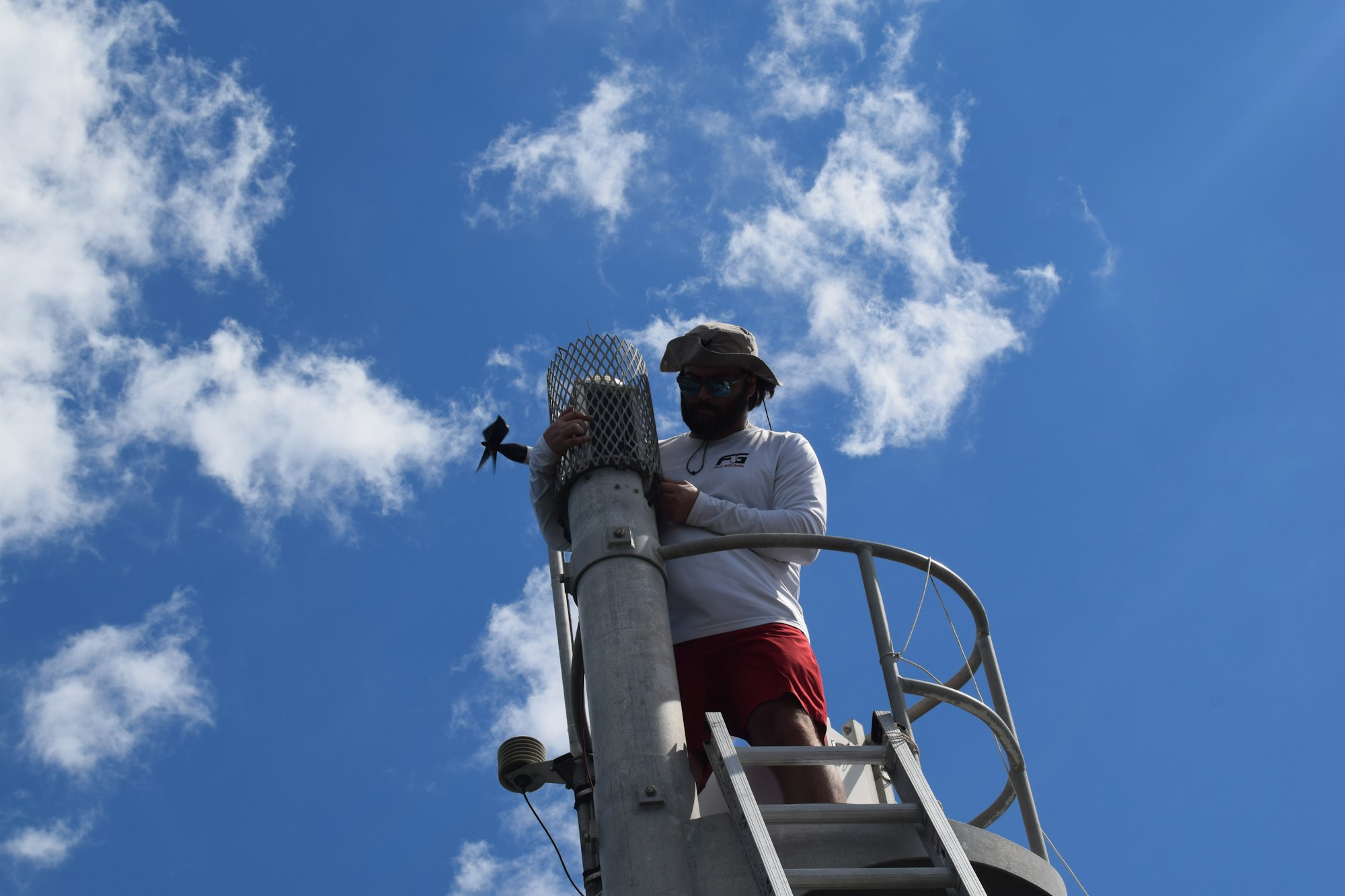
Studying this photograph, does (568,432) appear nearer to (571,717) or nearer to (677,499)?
(677,499)

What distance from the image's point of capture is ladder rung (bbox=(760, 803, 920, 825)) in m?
4.64

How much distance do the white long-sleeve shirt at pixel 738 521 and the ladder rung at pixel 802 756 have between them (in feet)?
3.11

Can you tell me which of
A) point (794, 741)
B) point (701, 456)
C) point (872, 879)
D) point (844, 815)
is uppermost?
point (701, 456)

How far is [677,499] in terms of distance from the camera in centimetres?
617

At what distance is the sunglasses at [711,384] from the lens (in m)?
6.92

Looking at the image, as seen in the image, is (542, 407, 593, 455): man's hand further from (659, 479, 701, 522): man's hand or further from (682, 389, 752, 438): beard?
(682, 389, 752, 438): beard

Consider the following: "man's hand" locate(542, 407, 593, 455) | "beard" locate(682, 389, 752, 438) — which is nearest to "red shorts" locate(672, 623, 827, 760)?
"man's hand" locate(542, 407, 593, 455)

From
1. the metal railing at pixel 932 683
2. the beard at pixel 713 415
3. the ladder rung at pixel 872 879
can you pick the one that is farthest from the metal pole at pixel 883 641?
the beard at pixel 713 415

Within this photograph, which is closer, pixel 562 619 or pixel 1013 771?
pixel 1013 771

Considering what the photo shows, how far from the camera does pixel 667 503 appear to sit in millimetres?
6203

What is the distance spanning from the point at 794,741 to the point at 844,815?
28.5 inches

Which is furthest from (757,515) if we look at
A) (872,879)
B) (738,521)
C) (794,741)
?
(872,879)

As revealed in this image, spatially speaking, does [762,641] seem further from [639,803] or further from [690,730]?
[639,803]

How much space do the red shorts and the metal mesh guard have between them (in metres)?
0.90
